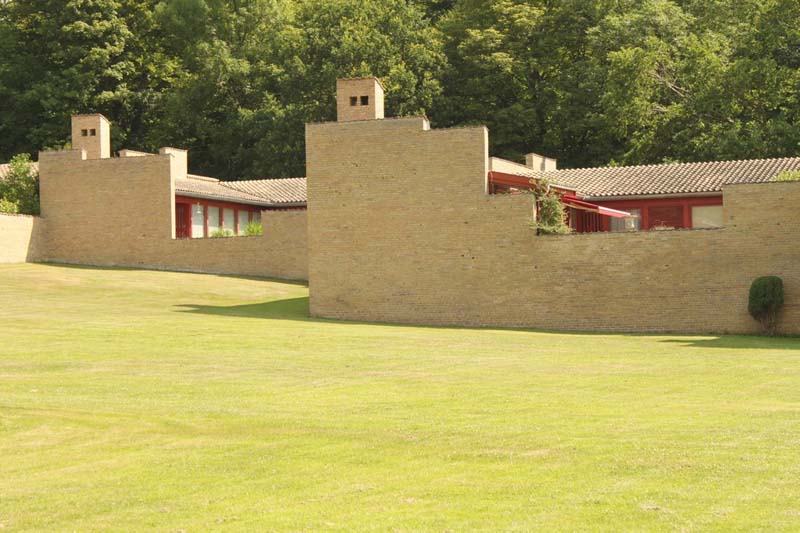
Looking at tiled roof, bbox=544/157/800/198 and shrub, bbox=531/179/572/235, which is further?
tiled roof, bbox=544/157/800/198

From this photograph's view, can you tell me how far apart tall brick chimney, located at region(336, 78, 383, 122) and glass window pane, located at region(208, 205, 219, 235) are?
702 inches

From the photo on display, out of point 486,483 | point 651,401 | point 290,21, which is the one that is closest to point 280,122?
point 290,21

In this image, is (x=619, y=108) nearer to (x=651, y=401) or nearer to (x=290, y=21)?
(x=290, y=21)

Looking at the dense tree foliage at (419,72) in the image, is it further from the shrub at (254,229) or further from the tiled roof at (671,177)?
the shrub at (254,229)

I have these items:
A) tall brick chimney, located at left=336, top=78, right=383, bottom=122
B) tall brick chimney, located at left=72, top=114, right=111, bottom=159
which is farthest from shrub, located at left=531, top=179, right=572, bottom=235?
tall brick chimney, located at left=72, top=114, right=111, bottom=159

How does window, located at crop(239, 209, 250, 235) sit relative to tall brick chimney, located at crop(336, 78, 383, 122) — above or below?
below

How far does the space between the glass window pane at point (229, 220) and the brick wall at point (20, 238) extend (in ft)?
29.7

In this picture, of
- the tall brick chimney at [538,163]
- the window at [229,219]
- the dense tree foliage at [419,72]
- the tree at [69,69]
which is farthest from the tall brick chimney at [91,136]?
the tree at [69,69]

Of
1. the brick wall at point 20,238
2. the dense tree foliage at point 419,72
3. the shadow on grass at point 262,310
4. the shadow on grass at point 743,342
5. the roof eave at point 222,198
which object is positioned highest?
the dense tree foliage at point 419,72

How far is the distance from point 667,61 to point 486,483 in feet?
183

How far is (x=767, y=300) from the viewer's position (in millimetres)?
32750

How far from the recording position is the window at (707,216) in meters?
46.6

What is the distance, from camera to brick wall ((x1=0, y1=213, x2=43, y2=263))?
1895 inches

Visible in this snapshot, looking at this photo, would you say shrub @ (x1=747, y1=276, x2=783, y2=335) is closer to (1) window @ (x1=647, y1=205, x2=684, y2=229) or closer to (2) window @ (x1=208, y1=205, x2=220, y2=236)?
(1) window @ (x1=647, y1=205, x2=684, y2=229)
